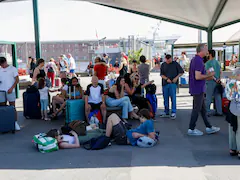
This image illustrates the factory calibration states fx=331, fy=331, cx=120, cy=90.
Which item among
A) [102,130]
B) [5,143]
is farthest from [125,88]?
[5,143]

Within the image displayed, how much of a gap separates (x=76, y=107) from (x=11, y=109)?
4.95ft

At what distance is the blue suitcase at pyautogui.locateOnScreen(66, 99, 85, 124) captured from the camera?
Result: 25.9ft

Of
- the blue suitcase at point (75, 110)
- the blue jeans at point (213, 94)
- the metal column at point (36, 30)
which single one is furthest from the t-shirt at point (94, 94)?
the metal column at point (36, 30)

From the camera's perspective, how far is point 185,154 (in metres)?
5.46

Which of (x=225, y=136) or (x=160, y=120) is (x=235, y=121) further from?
(x=160, y=120)

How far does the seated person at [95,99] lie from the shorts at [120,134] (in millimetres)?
1621

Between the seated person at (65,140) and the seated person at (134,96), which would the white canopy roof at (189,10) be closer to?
the seated person at (134,96)

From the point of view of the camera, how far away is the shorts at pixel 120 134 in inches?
241

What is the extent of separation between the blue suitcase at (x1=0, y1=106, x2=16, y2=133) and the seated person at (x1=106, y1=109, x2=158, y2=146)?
7.69 ft

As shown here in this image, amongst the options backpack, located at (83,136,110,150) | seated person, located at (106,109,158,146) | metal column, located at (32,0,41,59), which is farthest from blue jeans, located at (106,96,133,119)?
metal column, located at (32,0,41,59)

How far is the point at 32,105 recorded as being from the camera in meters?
9.08

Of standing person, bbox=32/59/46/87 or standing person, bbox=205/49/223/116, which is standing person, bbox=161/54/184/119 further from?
standing person, bbox=32/59/46/87

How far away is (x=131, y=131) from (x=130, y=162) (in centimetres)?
109

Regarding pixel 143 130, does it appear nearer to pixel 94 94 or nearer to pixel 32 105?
pixel 94 94
